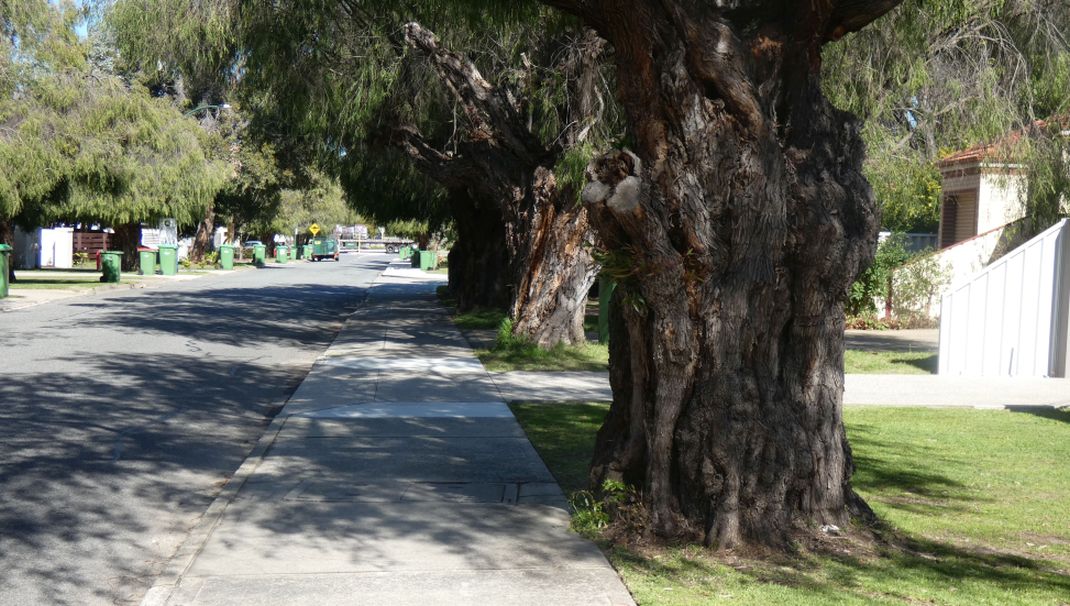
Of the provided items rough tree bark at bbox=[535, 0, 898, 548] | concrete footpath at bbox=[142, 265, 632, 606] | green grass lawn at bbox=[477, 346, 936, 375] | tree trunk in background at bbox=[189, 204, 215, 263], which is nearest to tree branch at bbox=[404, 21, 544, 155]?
green grass lawn at bbox=[477, 346, 936, 375]

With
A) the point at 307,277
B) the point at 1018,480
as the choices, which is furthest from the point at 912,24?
the point at 307,277

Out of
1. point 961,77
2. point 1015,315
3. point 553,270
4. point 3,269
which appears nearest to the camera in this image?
point 1015,315

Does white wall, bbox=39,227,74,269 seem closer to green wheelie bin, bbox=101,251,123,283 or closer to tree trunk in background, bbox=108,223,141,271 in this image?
tree trunk in background, bbox=108,223,141,271

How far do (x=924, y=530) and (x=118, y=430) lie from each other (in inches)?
294

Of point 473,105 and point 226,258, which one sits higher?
point 473,105

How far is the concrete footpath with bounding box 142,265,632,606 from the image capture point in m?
6.07

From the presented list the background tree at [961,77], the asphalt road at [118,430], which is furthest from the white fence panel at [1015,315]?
the asphalt road at [118,430]

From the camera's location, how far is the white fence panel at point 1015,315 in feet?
51.0

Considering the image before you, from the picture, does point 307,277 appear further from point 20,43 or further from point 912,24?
point 912,24

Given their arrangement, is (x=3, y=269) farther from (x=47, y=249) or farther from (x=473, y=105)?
(x=47, y=249)

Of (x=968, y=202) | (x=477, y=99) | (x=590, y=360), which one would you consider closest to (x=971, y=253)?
(x=968, y=202)

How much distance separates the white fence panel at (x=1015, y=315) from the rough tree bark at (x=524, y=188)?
524 cm

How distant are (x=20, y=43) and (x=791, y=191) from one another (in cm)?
2642

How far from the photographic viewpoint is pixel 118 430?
11062 mm
